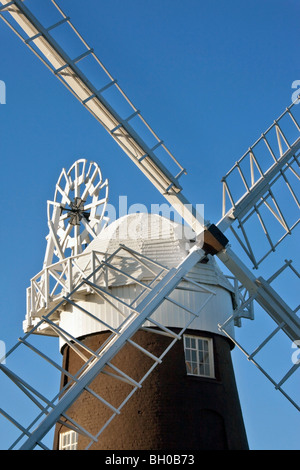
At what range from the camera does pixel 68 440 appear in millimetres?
17672

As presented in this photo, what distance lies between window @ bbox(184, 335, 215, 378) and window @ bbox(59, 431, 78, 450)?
10.6 feet

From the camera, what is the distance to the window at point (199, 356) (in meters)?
17.5

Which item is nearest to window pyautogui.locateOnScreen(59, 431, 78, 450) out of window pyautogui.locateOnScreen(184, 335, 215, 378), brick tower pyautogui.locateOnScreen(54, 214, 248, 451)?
brick tower pyautogui.locateOnScreen(54, 214, 248, 451)

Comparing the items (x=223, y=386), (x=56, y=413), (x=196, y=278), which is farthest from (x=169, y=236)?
(x=56, y=413)

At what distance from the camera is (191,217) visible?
16234 millimetres

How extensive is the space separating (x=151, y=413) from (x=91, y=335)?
2612 mm

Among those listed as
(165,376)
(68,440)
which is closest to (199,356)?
(165,376)

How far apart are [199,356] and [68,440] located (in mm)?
3858

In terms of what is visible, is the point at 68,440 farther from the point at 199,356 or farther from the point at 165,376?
the point at 199,356

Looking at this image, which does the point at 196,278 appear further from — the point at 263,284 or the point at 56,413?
the point at 56,413

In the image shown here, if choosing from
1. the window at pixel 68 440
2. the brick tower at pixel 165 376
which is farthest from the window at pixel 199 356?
the window at pixel 68 440

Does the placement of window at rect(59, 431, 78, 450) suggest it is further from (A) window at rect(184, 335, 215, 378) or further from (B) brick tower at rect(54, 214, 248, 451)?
(A) window at rect(184, 335, 215, 378)

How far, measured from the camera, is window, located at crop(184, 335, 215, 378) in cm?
1755
